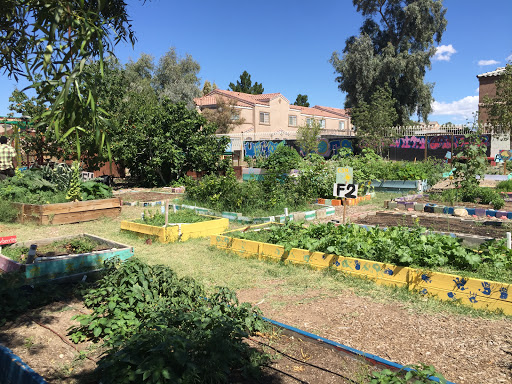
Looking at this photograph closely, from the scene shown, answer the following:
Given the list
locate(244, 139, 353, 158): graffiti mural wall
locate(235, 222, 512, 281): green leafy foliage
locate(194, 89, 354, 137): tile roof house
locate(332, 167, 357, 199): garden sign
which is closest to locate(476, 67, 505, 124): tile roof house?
locate(194, 89, 354, 137): tile roof house

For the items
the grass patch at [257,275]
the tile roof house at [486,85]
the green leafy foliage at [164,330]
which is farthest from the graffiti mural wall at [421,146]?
the green leafy foliage at [164,330]

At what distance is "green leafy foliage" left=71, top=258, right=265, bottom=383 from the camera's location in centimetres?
283

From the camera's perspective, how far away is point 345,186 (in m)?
7.69

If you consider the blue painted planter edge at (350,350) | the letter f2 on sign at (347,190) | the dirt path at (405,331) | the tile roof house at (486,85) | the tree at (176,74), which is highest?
the tree at (176,74)

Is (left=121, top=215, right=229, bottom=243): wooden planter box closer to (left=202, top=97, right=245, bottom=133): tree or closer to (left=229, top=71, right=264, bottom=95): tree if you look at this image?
(left=202, top=97, right=245, bottom=133): tree

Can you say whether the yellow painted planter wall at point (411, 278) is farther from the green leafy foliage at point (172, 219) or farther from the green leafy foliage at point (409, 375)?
the green leafy foliage at point (172, 219)

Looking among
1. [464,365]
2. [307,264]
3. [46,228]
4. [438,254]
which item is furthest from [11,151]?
[464,365]

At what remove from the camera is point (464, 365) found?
11.1ft

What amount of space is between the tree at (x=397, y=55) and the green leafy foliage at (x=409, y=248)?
106ft

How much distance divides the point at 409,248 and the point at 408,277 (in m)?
0.43

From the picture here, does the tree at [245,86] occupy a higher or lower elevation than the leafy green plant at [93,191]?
higher

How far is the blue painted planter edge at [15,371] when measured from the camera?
9.66 ft

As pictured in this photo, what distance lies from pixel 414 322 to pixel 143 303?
9.08 feet

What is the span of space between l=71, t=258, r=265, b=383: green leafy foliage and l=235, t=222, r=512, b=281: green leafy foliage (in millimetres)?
2231
